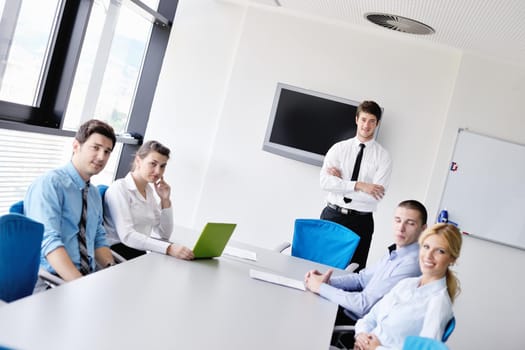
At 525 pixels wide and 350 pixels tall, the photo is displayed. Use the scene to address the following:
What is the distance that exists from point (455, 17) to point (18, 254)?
13.3ft

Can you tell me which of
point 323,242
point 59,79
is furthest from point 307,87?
point 59,79

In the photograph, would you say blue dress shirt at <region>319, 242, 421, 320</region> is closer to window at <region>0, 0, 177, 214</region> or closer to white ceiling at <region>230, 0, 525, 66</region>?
white ceiling at <region>230, 0, 525, 66</region>

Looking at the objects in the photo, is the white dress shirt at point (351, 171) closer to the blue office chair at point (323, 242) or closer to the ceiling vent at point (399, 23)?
the blue office chair at point (323, 242)

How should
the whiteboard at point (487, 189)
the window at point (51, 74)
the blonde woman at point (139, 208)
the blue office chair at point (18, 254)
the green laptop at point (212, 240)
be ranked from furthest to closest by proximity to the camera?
the whiteboard at point (487, 189) → the window at point (51, 74) → the blonde woman at point (139, 208) → the green laptop at point (212, 240) → the blue office chair at point (18, 254)

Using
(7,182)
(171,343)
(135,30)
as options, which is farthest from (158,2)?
(171,343)

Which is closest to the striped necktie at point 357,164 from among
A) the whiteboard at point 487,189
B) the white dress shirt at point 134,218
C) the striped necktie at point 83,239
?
the whiteboard at point 487,189

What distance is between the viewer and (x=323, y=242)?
5.11 m

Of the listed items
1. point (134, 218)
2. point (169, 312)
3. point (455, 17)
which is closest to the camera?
point (169, 312)

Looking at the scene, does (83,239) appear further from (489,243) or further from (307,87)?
(489,243)

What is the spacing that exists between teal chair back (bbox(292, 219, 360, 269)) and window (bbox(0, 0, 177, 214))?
78.9 inches

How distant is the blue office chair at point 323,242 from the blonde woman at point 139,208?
123 centimetres

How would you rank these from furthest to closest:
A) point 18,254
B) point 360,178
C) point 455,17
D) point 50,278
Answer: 1. point 360,178
2. point 455,17
3. point 50,278
4. point 18,254

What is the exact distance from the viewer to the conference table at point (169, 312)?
2.05 metres

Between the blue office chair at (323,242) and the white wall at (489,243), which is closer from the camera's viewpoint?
the blue office chair at (323,242)
